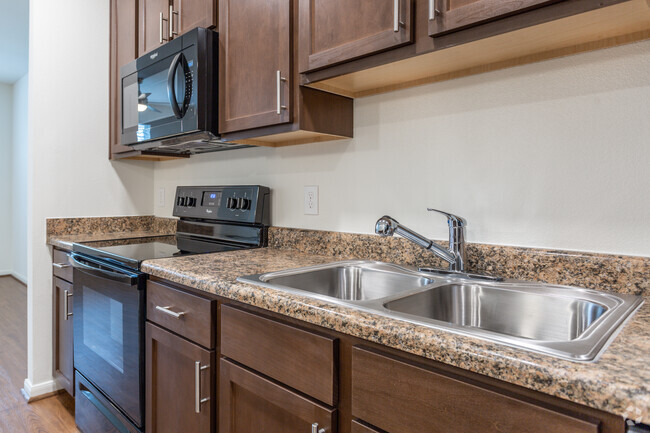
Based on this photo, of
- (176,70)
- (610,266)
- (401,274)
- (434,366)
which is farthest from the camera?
(176,70)

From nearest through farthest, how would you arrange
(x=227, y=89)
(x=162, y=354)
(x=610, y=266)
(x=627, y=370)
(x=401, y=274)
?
(x=627, y=370)
(x=610, y=266)
(x=401, y=274)
(x=162, y=354)
(x=227, y=89)

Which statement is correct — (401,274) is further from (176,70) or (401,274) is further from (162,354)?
(176,70)

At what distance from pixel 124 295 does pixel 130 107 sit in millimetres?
1070

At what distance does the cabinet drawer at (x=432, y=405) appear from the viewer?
565 millimetres

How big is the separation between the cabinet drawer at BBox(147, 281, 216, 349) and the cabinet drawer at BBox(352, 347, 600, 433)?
20.7 inches

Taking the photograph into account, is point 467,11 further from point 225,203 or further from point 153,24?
point 153,24

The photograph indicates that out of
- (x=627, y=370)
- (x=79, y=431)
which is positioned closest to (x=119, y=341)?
(x=79, y=431)

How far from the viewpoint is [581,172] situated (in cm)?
104

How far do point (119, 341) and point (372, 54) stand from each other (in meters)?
1.38

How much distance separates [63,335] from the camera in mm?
2137

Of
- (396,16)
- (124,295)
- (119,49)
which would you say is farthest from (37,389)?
(396,16)

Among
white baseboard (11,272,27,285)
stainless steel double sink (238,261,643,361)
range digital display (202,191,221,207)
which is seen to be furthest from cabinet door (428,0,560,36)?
white baseboard (11,272,27,285)

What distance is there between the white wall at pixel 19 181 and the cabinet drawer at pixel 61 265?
317cm

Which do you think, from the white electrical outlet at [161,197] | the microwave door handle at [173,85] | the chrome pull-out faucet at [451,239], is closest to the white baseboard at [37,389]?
the white electrical outlet at [161,197]
